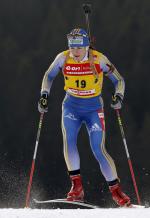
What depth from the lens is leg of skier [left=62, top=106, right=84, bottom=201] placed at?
328 inches

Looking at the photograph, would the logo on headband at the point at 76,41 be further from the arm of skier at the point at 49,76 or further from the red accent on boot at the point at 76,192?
the red accent on boot at the point at 76,192

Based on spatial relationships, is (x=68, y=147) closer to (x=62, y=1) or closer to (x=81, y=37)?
(x=81, y=37)

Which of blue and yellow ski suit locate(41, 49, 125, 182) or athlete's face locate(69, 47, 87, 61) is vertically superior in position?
athlete's face locate(69, 47, 87, 61)

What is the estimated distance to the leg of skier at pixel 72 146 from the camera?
8336mm

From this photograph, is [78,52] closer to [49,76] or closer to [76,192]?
[49,76]

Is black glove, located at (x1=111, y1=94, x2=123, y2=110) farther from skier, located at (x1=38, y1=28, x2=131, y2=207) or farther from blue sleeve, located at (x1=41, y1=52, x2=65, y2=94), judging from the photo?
blue sleeve, located at (x1=41, y1=52, x2=65, y2=94)

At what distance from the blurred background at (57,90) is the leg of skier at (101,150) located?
93.7ft

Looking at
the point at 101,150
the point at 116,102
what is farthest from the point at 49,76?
the point at 101,150

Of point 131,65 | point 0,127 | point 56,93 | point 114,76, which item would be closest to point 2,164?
point 0,127

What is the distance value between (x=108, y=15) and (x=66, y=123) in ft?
124
